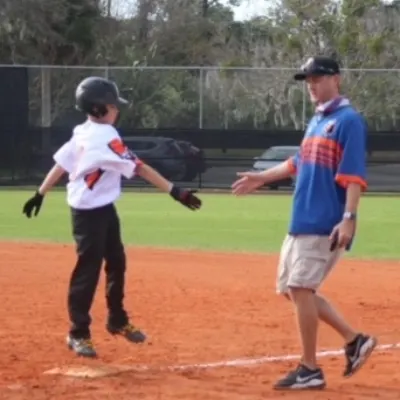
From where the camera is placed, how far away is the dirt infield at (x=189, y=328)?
6.96 m

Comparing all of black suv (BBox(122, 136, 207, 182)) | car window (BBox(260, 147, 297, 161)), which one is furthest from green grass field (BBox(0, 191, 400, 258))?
black suv (BBox(122, 136, 207, 182))

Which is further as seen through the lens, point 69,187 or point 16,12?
point 16,12

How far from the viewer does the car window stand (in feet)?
107

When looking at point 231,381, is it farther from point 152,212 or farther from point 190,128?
point 190,128

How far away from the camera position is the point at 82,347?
26.0ft

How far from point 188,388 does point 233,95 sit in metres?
29.6

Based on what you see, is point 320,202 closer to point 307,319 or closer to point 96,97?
point 307,319

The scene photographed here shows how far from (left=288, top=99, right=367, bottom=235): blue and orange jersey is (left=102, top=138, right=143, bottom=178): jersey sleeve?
125 cm

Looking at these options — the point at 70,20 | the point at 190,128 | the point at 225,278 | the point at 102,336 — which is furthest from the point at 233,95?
the point at 102,336

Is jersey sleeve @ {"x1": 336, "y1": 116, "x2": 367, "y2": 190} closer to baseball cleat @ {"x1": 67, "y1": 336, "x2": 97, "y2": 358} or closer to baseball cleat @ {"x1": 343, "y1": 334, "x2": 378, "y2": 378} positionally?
baseball cleat @ {"x1": 343, "y1": 334, "x2": 378, "y2": 378}

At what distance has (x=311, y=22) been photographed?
4738cm

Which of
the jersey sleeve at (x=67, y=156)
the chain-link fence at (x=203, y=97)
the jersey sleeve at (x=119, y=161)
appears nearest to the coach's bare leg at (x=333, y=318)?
the jersey sleeve at (x=119, y=161)

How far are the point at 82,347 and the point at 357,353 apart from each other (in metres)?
1.88

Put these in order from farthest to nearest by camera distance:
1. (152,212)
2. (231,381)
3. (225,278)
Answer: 1. (152,212)
2. (225,278)
3. (231,381)
